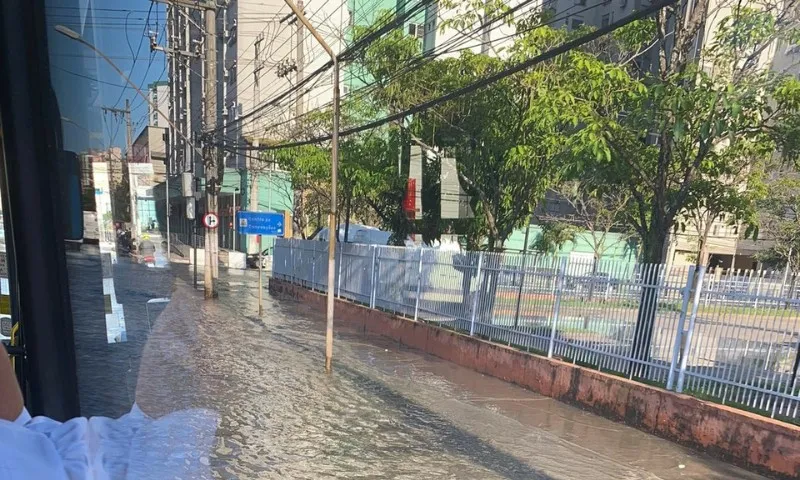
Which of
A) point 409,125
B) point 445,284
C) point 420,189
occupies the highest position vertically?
point 409,125

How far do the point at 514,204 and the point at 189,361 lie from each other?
20.5 feet

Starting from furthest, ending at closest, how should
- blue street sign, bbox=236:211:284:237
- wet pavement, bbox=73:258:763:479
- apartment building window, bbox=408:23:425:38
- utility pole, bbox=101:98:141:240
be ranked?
blue street sign, bbox=236:211:284:237
apartment building window, bbox=408:23:425:38
wet pavement, bbox=73:258:763:479
utility pole, bbox=101:98:141:240

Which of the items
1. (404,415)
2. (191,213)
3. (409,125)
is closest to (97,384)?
(404,415)

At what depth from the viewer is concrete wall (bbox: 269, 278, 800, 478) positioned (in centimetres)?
Answer: 430

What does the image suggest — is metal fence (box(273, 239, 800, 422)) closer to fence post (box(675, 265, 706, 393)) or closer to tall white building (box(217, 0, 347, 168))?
fence post (box(675, 265, 706, 393))

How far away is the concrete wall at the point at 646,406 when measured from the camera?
4.30 m

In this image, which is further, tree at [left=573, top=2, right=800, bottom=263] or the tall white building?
the tall white building

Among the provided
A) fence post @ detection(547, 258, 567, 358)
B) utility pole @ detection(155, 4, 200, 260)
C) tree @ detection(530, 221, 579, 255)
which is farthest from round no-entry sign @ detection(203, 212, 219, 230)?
tree @ detection(530, 221, 579, 255)

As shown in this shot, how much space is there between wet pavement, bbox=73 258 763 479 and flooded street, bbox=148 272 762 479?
0.02 metres

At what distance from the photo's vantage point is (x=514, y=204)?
9430 mm

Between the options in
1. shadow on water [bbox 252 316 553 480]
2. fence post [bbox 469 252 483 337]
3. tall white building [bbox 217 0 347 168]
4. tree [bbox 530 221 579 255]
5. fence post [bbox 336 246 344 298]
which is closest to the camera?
shadow on water [bbox 252 316 553 480]


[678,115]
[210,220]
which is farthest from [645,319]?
[210,220]

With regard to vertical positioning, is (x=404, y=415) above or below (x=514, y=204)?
below

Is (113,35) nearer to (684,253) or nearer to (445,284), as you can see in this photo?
(445,284)
